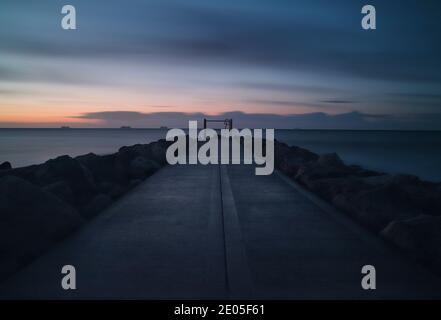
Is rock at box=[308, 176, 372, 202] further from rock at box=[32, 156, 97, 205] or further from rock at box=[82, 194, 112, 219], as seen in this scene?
rock at box=[32, 156, 97, 205]

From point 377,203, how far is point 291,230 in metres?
1.78

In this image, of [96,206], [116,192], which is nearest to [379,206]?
[96,206]

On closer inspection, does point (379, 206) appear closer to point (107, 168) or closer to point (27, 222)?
point (27, 222)

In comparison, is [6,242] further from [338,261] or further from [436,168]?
[436,168]

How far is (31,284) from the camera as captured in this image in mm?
4078

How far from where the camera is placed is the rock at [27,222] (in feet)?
15.5

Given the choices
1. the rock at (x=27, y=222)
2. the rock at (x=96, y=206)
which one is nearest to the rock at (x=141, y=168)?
the rock at (x=96, y=206)

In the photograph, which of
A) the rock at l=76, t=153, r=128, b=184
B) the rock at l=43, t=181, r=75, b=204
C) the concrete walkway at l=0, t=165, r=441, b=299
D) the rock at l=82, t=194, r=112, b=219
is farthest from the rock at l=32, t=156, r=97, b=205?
the rock at l=76, t=153, r=128, b=184

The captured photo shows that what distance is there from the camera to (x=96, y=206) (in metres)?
7.49

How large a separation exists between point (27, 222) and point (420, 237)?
5.14 meters

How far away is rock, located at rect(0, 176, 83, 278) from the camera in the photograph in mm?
4727

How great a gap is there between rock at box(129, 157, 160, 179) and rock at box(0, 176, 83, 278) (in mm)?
6394
